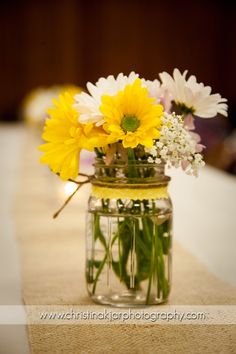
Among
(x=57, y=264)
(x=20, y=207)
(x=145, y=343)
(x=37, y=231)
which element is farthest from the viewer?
(x=20, y=207)

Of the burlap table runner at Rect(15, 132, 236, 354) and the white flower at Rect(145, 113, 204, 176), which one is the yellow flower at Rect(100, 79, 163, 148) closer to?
the white flower at Rect(145, 113, 204, 176)

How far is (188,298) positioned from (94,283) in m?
0.16

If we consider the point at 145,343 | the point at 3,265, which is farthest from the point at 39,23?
the point at 145,343

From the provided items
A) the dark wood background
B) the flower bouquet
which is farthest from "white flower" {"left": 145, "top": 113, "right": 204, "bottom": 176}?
the dark wood background

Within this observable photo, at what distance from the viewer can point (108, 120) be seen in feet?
3.47

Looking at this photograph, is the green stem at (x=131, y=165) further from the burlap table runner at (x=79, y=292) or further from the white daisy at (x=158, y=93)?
the burlap table runner at (x=79, y=292)

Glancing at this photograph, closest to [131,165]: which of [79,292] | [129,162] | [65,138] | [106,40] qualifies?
[129,162]

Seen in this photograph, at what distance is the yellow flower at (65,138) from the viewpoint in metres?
1.10

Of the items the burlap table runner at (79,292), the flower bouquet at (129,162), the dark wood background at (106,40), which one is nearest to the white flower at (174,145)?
the flower bouquet at (129,162)

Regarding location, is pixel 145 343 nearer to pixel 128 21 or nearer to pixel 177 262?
pixel 177 262

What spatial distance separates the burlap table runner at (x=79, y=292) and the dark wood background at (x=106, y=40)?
6232 millimetres

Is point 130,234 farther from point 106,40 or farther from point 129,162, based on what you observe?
point 106,40

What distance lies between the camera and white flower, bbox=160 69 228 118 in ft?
3.67

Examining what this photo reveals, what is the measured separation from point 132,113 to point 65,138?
0.41 feet
